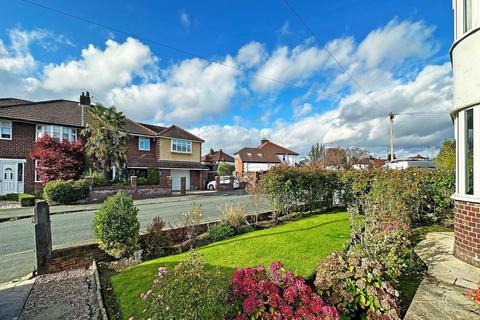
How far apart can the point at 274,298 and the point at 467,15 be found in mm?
Result: 7408

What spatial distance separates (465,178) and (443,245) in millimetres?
2044

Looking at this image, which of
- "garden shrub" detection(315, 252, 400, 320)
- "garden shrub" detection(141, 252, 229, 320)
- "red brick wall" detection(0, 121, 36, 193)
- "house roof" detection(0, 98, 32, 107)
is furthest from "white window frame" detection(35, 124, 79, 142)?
"garden shrub" detection(315, 252, 400, 320)

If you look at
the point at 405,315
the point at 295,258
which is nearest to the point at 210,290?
the point at 405,315

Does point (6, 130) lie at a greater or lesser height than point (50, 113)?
lesser

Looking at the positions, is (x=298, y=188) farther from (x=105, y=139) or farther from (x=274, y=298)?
(x=105, y=139)

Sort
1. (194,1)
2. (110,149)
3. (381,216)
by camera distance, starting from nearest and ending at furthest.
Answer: (381,216)
(194,1)
(110,149)

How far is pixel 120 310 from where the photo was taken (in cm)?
404

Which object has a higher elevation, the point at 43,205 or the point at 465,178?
the point at 465,178

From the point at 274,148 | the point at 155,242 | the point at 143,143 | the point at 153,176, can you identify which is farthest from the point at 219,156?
the point at 155,242

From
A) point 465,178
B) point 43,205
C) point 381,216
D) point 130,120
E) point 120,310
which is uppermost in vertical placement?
point 130,120

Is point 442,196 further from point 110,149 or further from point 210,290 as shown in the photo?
point 110,149

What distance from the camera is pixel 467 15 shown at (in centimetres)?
570

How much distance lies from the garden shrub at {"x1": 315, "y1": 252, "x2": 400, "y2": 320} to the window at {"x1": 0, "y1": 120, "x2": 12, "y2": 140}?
26.4 metres

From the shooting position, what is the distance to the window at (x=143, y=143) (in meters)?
28.2
